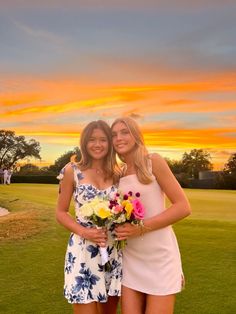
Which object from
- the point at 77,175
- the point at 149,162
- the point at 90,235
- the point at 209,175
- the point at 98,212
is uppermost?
the point at 209,175

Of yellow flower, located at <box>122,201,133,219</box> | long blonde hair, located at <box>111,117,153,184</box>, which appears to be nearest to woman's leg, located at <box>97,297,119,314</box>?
yellow flower, located at <box>122,201,133,219</box>

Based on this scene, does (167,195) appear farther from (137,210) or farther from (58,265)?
(58,265)

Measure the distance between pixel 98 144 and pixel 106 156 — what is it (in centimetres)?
15

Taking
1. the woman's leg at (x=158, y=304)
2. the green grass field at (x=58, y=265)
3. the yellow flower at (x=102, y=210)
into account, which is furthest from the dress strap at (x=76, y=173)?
the green grass field at (x=58, y=265)

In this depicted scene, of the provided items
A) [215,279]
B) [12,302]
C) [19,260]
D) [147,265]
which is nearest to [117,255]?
[147,265]

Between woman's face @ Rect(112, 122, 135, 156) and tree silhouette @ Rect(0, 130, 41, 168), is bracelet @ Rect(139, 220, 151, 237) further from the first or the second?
tree silhouette @ Rect(0, 130, 41, 168)

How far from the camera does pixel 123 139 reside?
4.15m

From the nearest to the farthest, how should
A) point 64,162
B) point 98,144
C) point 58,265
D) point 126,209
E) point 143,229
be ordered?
point 126,209, point 143,229, point 98,144, point 58,265, point 64,162

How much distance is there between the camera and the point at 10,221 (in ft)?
49.0

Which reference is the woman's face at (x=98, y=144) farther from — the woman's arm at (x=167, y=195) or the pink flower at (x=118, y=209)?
the pink flower at (x=118, y=209)

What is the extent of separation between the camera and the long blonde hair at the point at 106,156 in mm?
4340

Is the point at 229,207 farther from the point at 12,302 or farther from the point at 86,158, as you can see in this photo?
the point at 86,158

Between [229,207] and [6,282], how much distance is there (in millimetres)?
13078

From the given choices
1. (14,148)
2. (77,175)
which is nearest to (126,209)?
(77,175)
